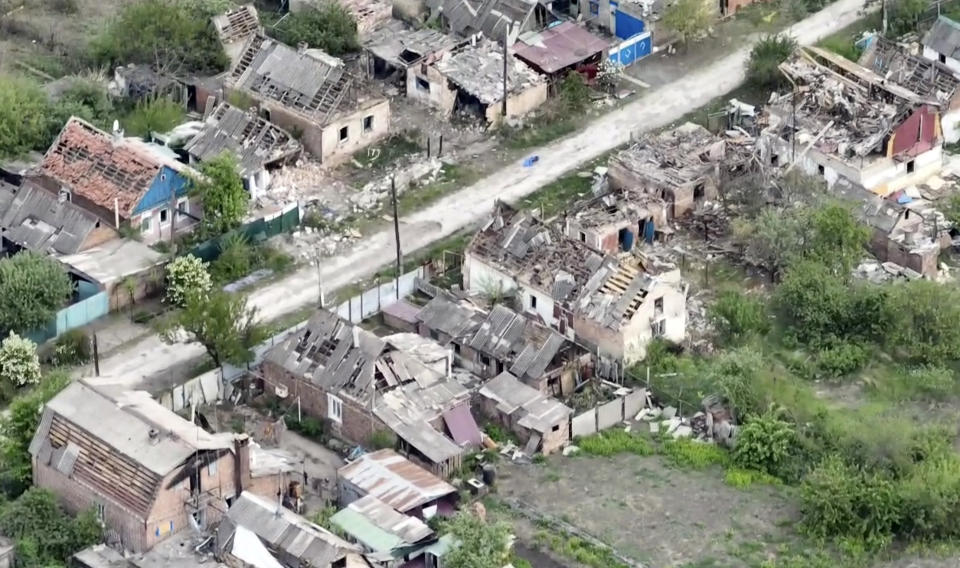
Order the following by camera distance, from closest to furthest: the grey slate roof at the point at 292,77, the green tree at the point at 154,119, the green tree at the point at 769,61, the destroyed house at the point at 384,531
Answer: the destroyed house at the point at 384,531 < the green tree at the point at 154,119 < the grey slate roof at the point at 292,77 < the green tree at the point at 769,61

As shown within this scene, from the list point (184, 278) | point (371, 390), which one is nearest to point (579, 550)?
point (371, 390)

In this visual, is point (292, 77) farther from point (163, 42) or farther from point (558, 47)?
point (558, 47)

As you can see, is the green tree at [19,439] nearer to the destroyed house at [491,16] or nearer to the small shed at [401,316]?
the small shed at [401,316]

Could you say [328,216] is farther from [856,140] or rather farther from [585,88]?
[856,140]

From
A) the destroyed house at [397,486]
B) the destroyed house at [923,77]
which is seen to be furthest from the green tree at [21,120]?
the destroyed house at [923,77]

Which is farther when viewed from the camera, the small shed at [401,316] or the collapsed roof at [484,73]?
the collapsed roof at [484,73]

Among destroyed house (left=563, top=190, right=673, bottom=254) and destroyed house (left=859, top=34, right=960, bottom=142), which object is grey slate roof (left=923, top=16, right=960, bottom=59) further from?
destroyed house (left=563, top=190, right=673, bottom=254)

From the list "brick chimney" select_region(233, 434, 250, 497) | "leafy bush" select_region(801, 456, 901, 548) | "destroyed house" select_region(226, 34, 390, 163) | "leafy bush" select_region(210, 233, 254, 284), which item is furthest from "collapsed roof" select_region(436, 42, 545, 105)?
"leafy bush" select_region(801, 456, 901, 548)
